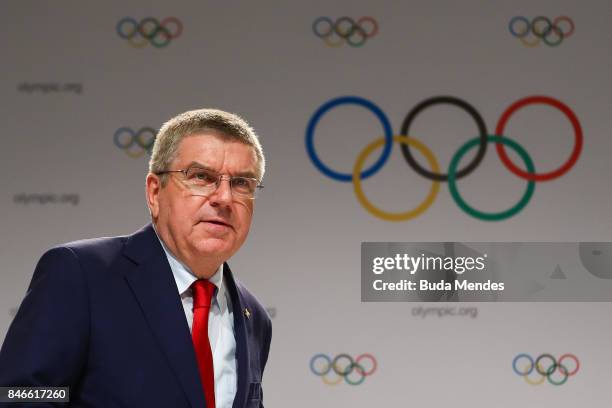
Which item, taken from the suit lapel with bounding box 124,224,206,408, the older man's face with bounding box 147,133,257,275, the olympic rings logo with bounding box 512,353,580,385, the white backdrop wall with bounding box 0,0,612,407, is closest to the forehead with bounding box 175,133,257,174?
the older man's face with bounding box 147,133,257,275

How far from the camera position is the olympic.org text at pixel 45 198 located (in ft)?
11.7

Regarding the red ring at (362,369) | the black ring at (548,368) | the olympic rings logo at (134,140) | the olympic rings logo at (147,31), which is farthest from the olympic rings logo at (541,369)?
the olympic rings logo at (147,31)

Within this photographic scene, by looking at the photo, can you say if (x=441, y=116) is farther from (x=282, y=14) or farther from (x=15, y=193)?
(x=15, y=193)

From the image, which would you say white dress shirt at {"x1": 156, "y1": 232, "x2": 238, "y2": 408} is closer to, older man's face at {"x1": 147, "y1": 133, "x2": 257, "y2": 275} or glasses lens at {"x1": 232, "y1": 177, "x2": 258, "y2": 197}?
older man's face at {"x1": 147, "y1": 133, "x2": 257, "y2": 275}

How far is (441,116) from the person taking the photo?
143 inches

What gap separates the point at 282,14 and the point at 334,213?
1.00m

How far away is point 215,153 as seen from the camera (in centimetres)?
153

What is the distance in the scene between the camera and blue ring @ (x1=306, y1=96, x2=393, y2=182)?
359cm

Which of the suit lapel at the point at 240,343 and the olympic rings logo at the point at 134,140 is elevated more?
the olympic rings logo at the point at 134,140

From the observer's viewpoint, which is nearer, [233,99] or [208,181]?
[208,181]

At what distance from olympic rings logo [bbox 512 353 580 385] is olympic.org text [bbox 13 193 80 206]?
2.22 m

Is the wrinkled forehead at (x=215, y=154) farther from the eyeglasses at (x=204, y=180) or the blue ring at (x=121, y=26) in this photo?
the blue ring at (x=121, y=26)

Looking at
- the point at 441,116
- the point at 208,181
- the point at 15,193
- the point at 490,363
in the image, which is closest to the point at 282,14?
the point at 441,116

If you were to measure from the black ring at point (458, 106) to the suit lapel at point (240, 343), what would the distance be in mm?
2028
